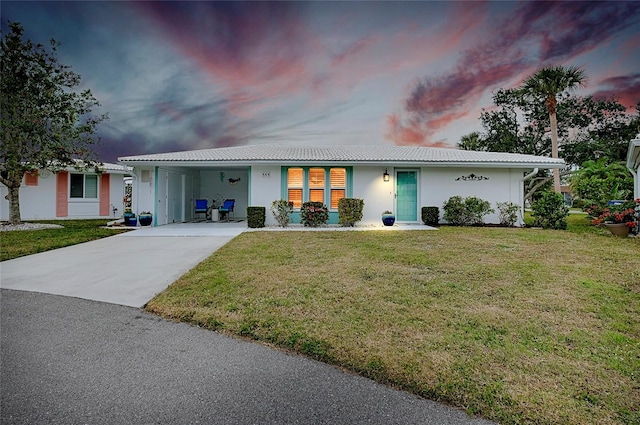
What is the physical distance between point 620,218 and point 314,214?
31.4 feet

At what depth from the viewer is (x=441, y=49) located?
40.1ft

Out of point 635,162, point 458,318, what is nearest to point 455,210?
point 635,162

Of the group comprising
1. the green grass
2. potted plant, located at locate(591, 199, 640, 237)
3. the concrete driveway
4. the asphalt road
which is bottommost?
the asphalt road

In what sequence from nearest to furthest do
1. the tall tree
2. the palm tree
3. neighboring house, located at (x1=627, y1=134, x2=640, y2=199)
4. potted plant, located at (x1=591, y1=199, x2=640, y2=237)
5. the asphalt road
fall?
the asphalt road → neighboring house, located at (x1=627, y1=134, x2=640, y2=199) → potted plant, located at (x1=591, y1=199, x2=640, y2=237) → the tall tree → the palm tree

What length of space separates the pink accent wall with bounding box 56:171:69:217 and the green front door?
1545 cm

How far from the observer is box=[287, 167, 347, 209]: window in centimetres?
1274

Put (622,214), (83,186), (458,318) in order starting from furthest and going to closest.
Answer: (83,186)
(622,214)
(458,318)

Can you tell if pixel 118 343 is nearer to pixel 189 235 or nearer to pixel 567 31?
pixel 189 235

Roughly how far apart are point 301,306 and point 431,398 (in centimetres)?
190

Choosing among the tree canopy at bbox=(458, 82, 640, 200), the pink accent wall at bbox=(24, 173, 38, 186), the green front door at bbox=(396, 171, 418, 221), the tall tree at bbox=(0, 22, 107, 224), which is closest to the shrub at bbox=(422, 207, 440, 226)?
the green front door at bbox=(396, 171, 418, 221)

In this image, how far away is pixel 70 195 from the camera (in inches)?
629

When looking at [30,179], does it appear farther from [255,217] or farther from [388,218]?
[388,218]

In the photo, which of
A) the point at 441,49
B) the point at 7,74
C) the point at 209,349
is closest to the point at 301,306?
the point at 209,349

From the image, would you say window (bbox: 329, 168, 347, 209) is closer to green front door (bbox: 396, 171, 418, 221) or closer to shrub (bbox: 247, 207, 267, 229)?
green front door (bbox: 396, 171, 418, 221)
